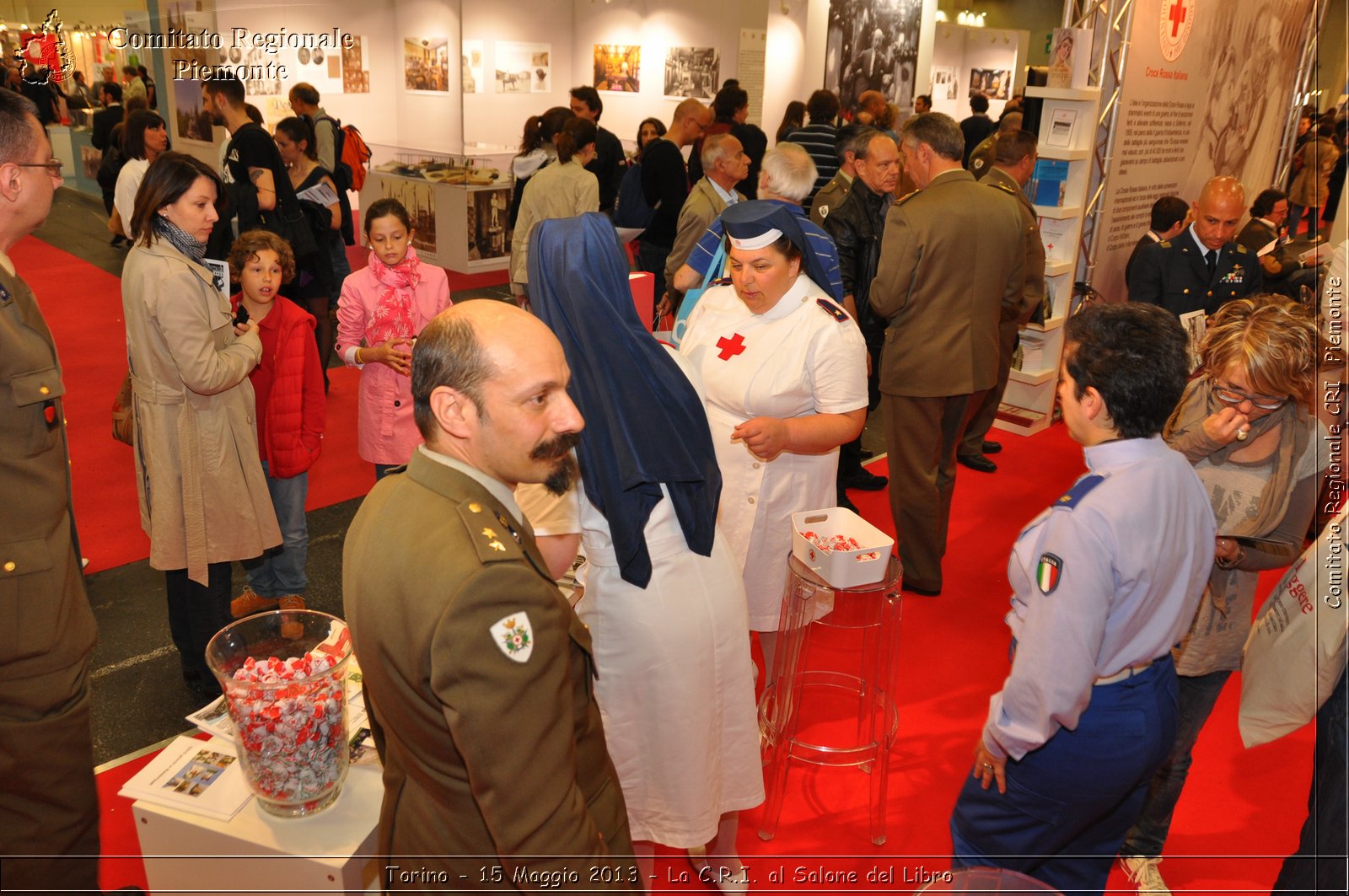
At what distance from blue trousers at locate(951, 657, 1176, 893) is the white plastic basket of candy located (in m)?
0.81

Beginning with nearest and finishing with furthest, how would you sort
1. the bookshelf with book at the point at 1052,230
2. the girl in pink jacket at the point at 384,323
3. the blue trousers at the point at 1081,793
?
the blue trousers at the point at 1081,793 < the girl in pink jacket at the point at 384,323 < the bookshelf with book at the point at 1052,230

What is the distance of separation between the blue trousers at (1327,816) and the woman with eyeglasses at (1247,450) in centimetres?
40

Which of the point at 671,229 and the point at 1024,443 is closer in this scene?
the point at 1024,443

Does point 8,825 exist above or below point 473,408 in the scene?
below

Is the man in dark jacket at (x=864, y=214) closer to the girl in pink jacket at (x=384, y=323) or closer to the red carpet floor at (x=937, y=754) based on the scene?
the red carpet floor at (x=937, y=754)

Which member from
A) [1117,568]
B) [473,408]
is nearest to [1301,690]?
[1117,568]

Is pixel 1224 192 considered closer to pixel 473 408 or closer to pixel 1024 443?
pixel 1024 443

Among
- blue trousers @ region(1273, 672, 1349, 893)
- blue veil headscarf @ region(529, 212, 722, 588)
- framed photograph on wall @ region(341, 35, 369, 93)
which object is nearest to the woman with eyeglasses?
blue trousers @ region(1273, 672, 1349, 893)

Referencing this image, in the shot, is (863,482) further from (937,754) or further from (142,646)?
(142,646)

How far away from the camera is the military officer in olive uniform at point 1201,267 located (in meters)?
4.91

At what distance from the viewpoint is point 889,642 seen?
301 cm

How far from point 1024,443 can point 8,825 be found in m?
5.40

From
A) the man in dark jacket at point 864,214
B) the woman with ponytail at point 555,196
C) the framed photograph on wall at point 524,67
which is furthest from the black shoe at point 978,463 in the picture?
the framed photograph on wall at point 524,67

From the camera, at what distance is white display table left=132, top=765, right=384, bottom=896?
1.87 metres
